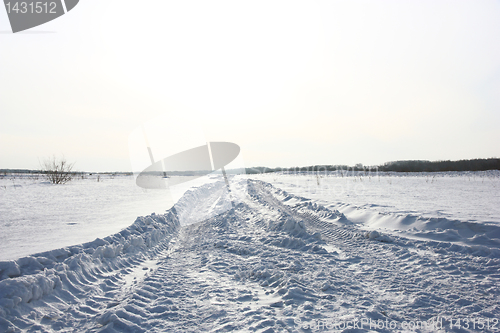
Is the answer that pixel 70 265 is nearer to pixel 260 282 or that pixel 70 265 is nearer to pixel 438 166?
pixel 260 282

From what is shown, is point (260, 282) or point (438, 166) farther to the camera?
point (438, 166)

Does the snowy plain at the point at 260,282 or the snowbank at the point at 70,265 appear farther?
the snowbank at the point at 70,265

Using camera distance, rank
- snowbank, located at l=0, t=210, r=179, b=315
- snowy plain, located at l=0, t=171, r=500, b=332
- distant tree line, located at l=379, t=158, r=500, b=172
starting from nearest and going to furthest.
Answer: snowy plain, located at l=0, t=171, r=500, b=332 < snowbank, located at l=0, t=210, r=179, b=315 < distant tree line, located at l=379, t=158, r=500, b=172

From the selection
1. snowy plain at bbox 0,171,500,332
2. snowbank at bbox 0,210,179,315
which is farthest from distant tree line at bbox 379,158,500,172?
snowbank at bbox 0,210,179,315

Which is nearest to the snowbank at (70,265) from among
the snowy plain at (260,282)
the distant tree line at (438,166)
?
the snowy plain at (260,282)

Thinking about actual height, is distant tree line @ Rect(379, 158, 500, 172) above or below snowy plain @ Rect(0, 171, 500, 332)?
above

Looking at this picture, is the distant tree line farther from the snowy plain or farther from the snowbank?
the snowbank

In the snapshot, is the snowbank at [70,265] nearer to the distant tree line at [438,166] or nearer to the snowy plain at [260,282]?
the snowy plain at [260,282]

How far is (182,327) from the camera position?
108 inches

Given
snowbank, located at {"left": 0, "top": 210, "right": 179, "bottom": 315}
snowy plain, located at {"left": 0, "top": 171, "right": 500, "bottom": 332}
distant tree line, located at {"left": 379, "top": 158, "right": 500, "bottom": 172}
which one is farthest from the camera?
distant tree line, located at {"left": 379, "top": 158, "right": 500, "bottom": 172}

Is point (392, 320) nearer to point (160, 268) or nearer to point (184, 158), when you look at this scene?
point (160, 268)

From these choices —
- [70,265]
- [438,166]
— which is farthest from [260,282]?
[438,166]

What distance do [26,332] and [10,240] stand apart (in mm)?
4330

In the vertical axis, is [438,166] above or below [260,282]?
above
